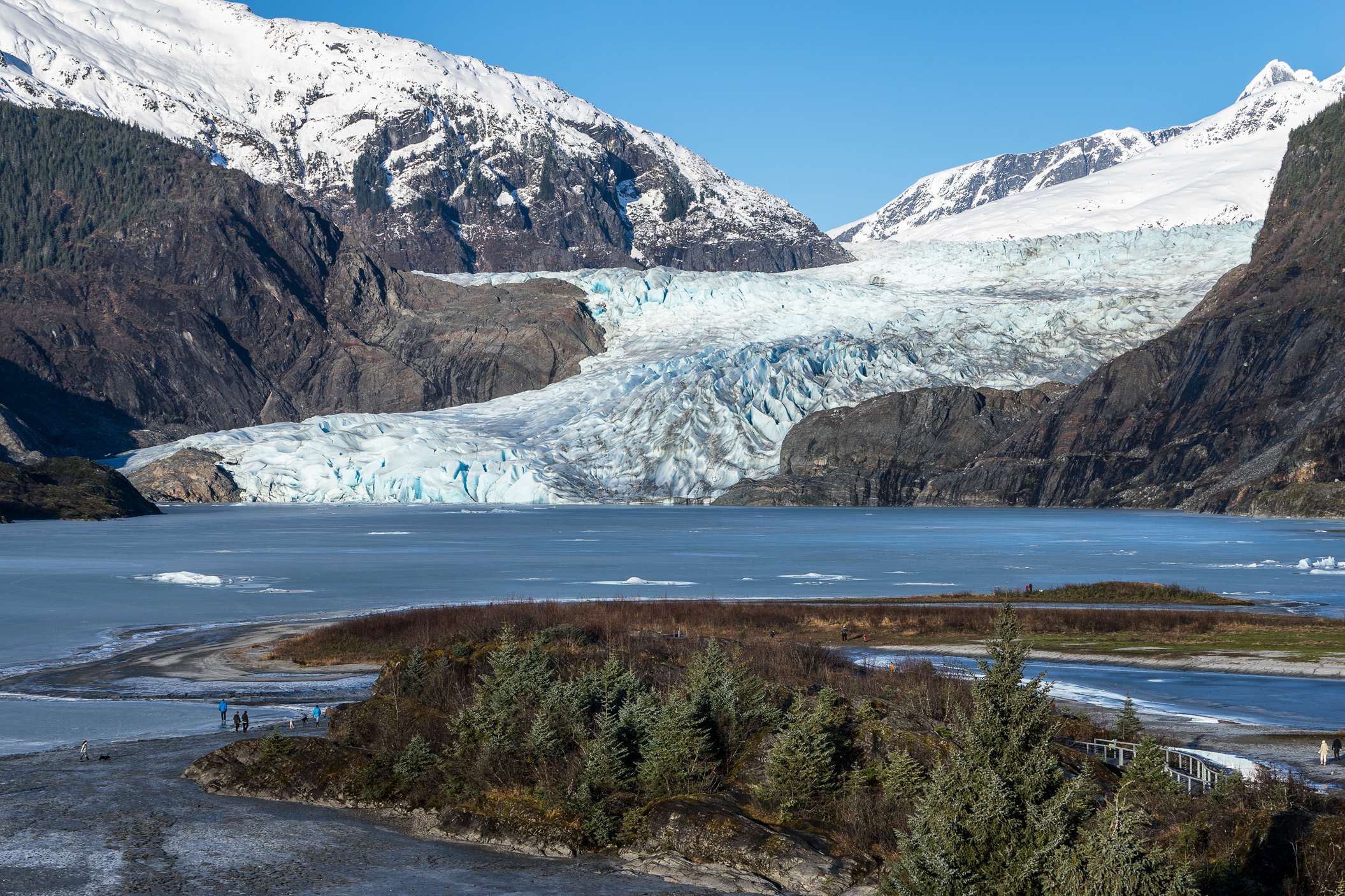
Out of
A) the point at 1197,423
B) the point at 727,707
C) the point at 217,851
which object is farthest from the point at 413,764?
the point at 1197,423

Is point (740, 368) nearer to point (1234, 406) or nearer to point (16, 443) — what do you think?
point (1234, 406)

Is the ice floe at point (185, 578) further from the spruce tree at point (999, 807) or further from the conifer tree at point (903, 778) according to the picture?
the spruce tree at point (999, 807)

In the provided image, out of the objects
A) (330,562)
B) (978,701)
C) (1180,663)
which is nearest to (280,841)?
(978,701)

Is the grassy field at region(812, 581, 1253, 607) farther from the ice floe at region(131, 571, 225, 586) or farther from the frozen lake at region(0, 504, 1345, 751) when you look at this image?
the ice floe at region(131, 571, 225, 586)

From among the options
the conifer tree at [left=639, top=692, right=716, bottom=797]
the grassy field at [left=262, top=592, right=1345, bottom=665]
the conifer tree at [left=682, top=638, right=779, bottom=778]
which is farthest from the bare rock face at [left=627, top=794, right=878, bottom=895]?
the grassy field at [left=262, top=592, right=1345, bottom=665]

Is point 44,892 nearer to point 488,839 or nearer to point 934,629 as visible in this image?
point 488,839

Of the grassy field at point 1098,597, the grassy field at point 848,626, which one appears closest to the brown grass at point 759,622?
the grassy field at point 848,626
